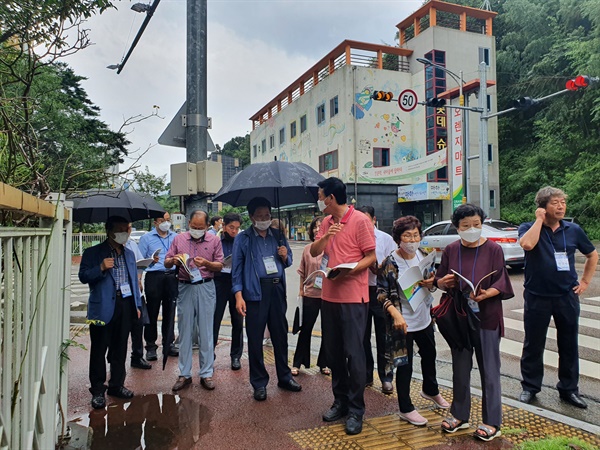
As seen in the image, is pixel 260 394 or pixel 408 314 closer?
pixel 408 314

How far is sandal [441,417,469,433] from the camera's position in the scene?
3426 mm

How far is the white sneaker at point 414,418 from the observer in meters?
3.58

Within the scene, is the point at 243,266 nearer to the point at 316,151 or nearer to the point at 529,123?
the point at 316,151

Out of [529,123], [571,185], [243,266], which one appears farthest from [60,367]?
[529,123]

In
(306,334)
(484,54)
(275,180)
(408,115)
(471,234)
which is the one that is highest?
(484,54)

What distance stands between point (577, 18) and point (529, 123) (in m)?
6.69

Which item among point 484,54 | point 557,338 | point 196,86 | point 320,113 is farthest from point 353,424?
point 484,54

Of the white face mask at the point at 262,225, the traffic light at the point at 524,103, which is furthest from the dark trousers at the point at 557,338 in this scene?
the traffic light at the point at 524,103

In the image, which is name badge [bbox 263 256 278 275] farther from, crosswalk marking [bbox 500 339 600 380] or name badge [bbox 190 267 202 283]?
crosswalk marking [bbox 500 339 600 380]

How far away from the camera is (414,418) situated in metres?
3.60

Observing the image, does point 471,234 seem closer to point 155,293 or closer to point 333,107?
point 155,293

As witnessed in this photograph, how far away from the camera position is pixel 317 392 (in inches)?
173

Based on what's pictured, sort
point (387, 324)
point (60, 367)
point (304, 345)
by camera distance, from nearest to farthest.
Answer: point (60, 367)
point (387, 324)
point (304, 345)

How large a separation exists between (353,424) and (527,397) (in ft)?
5.88
